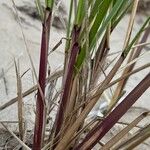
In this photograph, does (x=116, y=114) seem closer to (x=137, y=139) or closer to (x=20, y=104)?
(x=137, y=139)

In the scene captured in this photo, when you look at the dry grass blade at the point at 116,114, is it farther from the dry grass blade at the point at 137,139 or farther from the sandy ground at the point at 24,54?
the sandy ground at the point at 24,54

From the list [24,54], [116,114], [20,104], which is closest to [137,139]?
[116,114]

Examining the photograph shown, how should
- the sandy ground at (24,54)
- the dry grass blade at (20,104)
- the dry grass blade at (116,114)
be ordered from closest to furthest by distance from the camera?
the dry grass blade at (116,114) < the dry grass blade at (20,104) < the sandy ground at (24,54)

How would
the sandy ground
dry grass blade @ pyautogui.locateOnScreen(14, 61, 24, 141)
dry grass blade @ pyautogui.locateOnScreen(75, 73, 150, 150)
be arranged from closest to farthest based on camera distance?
dry grass blade @ pyautogui.locateOnScreen(75, 73, 150, 150) < dry grass blade @ pyautogui.locateOnScreen(14, 61, 24, 141) < the sandy ground

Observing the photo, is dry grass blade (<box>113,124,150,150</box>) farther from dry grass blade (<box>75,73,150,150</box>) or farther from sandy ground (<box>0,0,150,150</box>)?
sandy ground (<box>0,0,150,150</box>)

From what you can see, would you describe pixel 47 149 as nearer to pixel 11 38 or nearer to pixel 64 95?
pixel 64 95

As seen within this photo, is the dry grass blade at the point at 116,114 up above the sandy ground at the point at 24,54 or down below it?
below

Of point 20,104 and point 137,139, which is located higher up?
point 20,104

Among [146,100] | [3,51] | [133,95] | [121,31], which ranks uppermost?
[121,31]

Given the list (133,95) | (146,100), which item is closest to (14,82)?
(146,100)

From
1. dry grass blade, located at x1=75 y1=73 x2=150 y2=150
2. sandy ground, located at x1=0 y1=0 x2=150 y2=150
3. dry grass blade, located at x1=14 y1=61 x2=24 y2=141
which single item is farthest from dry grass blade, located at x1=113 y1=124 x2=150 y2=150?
sandy ground, located at x1=0 y1=0 x2=150 y2=150

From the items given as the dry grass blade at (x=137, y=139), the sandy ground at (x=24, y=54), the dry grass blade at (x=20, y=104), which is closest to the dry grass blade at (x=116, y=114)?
the dry grass blade at (x=137, y=139)
